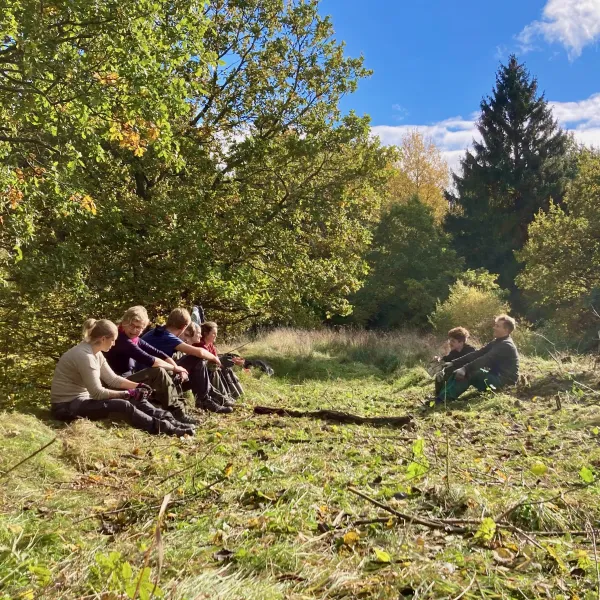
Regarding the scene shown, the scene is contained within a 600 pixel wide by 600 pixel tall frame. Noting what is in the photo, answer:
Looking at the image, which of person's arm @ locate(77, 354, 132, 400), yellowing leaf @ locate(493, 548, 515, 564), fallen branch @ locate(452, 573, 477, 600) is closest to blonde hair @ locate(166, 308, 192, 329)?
person's arm @ locate(77, 354, 132, 400)

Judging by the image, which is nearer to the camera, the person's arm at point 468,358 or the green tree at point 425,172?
the person's arm at point 468,358

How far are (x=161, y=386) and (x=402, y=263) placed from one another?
852 inches

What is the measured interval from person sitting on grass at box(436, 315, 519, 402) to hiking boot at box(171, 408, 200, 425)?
3789 millimetres

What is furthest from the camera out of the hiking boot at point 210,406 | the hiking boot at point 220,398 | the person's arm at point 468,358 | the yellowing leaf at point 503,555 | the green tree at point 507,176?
the green tree at point 507,176

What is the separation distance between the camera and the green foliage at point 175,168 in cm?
585

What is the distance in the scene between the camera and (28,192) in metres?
6.42

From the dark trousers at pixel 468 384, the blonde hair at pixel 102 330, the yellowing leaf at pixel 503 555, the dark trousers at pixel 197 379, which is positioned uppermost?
the blonde hair at pixel 102 330

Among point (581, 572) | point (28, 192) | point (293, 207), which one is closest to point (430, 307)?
point (293, 207)

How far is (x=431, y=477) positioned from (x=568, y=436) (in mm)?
2253

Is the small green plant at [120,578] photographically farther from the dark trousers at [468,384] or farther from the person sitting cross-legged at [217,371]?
the dark trousers at [468,384]

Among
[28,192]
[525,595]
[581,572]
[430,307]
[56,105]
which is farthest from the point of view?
[430,307]

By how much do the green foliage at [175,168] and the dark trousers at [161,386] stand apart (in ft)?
6.86

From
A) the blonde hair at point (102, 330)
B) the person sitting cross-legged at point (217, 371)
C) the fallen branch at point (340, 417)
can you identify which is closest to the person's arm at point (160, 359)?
the person sitting cross-legged at point (217, 371)

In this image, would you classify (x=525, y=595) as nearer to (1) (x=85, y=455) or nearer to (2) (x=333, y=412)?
(1) (x=85, y=455)
